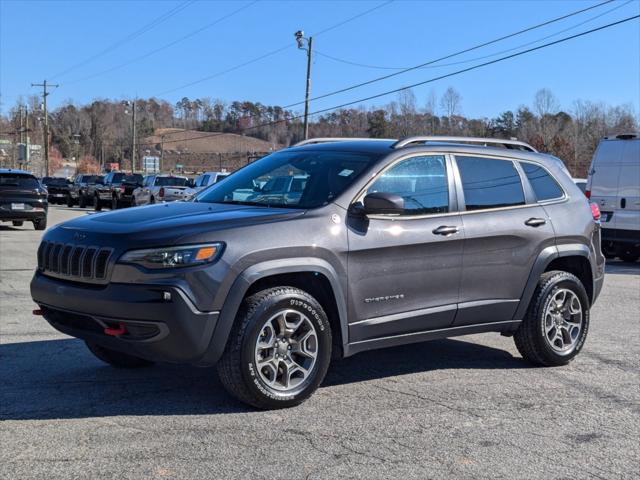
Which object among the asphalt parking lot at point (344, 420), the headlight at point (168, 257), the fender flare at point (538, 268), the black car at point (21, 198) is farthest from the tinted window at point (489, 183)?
the black car at point (21, 198)

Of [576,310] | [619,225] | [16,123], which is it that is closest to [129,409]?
[576,310]

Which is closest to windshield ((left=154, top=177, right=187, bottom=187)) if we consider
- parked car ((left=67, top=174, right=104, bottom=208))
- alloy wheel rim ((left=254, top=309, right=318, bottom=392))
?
parked car ((left=67, top=174, right=104, bottom=208))

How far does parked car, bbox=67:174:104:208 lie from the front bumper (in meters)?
39.6

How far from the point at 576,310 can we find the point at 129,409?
392 centimetres

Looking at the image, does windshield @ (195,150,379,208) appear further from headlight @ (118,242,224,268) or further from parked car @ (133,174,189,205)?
parked car @ (133,174,189,205)

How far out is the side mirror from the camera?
518 centimetres

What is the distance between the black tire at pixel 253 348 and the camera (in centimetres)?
481

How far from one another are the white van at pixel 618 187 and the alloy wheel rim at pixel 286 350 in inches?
465

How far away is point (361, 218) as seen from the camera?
5.33 m

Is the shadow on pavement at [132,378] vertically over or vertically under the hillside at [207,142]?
under

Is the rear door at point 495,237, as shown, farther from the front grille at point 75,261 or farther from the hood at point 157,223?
the front grille at point 75,261

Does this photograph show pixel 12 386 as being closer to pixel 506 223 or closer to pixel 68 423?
pixel 68 423

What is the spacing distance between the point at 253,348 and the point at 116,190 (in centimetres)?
3425

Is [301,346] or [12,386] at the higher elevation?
[301,346]
